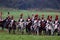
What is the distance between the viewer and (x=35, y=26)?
73.5 ft

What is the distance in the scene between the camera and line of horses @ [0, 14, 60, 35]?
72.1 ft

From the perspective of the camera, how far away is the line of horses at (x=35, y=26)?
866 inches

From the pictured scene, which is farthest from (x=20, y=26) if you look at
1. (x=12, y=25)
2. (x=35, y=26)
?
(x=35, y=26)

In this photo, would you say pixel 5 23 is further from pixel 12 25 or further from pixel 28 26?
pixel 28 26

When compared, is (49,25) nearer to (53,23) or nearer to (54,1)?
(53,23)

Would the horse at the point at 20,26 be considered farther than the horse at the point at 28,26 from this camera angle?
Yes

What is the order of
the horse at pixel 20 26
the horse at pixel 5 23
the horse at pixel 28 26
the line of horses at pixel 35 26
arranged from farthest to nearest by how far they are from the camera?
the horse at pixel 5 23 < the horse at pixel 20 26 < the horse at pixel 28 26 < the line of horses at pixel 35 26

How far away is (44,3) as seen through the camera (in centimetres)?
4975

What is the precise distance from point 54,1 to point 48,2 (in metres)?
1.38

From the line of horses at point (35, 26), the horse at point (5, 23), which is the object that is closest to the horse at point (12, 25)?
the line of horses at point (35, 26)

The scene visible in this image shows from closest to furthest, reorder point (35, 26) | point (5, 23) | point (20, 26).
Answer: point (35, 26) < point (20, 26) < point (5, 23)

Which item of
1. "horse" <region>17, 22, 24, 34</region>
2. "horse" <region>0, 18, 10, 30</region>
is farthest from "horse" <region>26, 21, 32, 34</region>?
"horse" <region>0, 18, 10, 30</region>

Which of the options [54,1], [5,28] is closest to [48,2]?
[54,1]

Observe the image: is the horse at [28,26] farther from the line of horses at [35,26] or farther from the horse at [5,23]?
the horse at [5,23]
